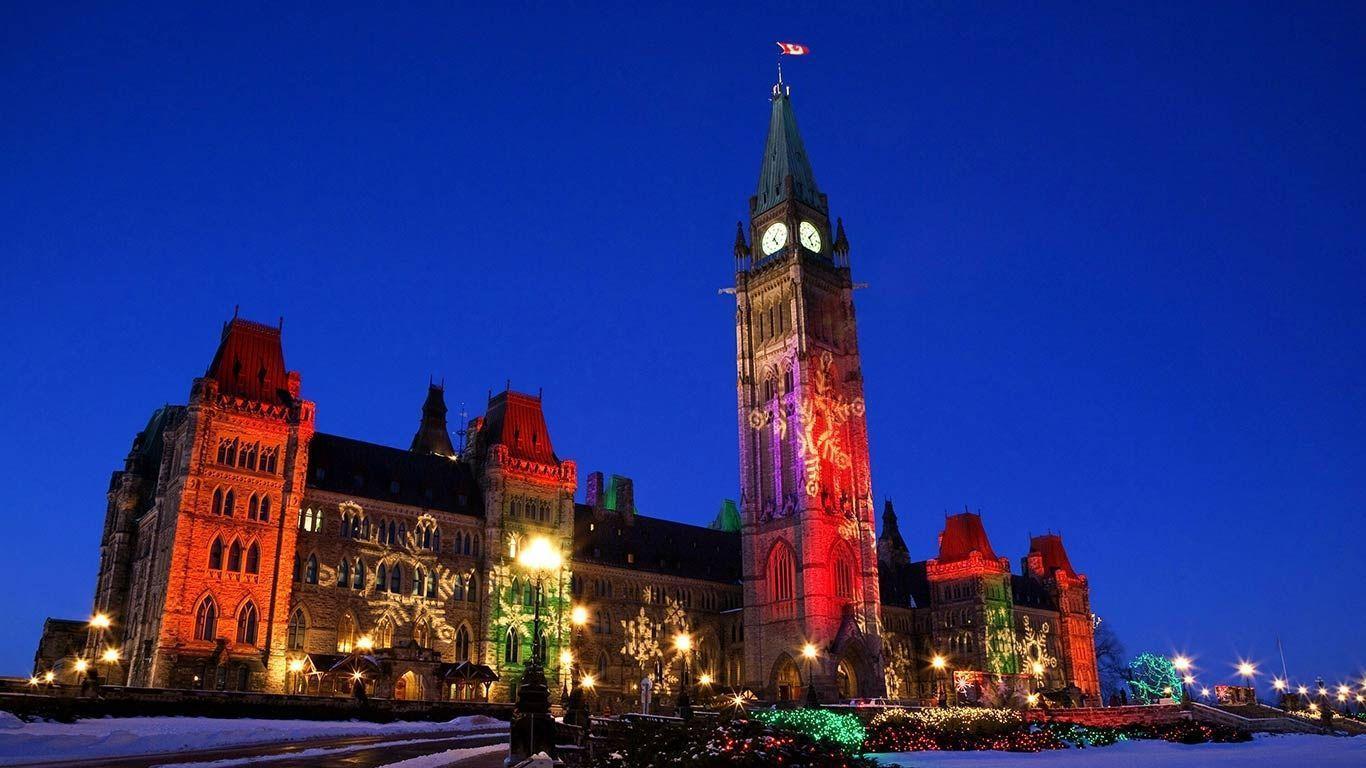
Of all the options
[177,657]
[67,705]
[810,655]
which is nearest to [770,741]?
[67,705]

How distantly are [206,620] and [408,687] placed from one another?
1239 centimetres

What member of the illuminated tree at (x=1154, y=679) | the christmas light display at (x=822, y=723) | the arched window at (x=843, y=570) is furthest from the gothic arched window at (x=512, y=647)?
the illuminated tree at (x=1154, y=679)

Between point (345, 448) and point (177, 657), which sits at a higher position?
point (345, 448)

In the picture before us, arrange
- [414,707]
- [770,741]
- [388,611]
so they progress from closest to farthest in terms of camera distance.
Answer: [770,741] < [414,707] < [388,611]

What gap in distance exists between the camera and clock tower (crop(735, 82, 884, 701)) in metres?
80.8

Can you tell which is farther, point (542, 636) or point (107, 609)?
point (542, 636)

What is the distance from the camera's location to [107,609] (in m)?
64.8

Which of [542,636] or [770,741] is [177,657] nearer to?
[542,636]

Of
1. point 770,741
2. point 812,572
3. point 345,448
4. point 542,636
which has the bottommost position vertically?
point 770,741

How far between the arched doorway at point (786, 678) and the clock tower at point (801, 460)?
0.10 m

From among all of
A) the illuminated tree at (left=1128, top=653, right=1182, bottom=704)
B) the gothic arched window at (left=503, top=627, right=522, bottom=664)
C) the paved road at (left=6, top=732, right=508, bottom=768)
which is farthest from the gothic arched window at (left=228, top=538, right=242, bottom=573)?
the illuminated tree at (left=1128, top=653, right=1182, bottom=704)

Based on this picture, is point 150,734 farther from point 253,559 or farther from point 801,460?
point 801,460

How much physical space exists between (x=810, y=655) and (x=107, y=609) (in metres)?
47.4

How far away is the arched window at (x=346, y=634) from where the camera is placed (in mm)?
63188
